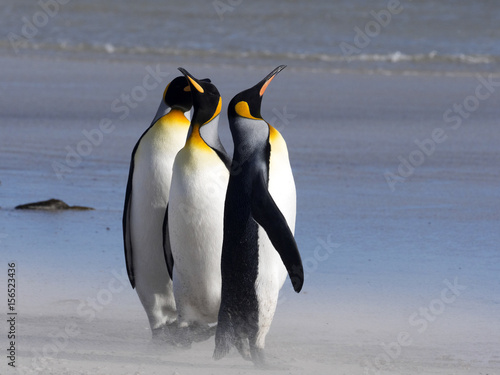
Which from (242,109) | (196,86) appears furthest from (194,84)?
(242,109)

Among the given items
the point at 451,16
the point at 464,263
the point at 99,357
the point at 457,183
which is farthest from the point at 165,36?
the point at 99,357

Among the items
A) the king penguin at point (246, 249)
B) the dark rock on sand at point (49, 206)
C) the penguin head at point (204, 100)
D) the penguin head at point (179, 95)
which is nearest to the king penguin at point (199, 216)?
the penguin head at point (204, 100)

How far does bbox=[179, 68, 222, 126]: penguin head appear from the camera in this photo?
3.21 m

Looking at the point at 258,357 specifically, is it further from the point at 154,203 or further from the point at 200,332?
the point at 154,203

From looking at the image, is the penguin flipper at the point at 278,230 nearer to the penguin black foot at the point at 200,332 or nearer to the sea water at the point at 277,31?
the penguin black foot at the point at 200,332

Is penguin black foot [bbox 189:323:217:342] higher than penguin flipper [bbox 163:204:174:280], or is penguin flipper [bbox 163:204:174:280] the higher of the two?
penguin flipper [bbox 163:204:174:280]

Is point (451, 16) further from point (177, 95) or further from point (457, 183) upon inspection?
point (177, 95)

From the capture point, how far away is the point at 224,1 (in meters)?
25.8

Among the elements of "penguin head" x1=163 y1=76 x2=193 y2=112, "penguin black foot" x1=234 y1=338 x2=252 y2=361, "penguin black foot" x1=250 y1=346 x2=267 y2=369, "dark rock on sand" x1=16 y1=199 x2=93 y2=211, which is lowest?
"dark rock on sand" x1=16 y1=199 x2=93 y2=211

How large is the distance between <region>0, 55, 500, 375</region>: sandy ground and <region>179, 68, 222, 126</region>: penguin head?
85cm

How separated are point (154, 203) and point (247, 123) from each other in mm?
575

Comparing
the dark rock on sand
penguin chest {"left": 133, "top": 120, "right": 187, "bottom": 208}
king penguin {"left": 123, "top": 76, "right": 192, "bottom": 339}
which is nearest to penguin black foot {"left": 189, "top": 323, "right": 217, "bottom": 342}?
king penguin {"left": 123, "top": 76, "right": 192, "bottom": 339}

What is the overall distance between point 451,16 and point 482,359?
64.8 feet

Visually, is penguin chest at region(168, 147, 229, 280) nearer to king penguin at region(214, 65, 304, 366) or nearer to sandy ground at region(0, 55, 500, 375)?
king penguin at region(214, 65, 304, 366)
